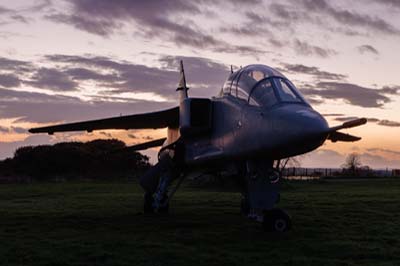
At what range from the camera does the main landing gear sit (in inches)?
461

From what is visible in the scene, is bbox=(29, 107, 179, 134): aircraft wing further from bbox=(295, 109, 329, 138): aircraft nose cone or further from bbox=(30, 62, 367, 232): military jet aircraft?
bbox=(295, 109, 329, 138): aircraft nose cone

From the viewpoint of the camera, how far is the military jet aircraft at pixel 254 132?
10109mm

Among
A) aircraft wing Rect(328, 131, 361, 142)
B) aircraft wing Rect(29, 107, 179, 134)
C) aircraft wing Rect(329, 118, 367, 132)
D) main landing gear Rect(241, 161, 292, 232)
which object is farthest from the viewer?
aircraft wing Rect(328, 131, 361, 142)

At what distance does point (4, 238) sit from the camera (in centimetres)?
1136

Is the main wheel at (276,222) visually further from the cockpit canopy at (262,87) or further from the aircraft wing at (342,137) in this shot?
the aircraft wing at (342,137)

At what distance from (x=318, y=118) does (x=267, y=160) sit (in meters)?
2.11

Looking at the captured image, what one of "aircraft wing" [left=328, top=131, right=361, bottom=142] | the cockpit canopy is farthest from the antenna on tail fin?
"aircraft wing" [left=328, top=131, right=361, bottom=142]

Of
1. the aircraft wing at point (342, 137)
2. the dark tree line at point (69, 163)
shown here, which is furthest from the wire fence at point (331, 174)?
the aircraft wing at point (342, 137)

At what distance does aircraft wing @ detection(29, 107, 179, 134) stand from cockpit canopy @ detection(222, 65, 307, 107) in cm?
465

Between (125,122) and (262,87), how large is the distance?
7442mm

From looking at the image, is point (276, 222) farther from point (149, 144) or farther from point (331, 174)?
point (331, 174)

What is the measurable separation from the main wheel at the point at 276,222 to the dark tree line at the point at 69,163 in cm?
5757

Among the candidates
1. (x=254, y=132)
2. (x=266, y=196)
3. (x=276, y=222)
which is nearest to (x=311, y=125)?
(x=254, y=132)

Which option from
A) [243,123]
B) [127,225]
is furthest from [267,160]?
[127,225]
